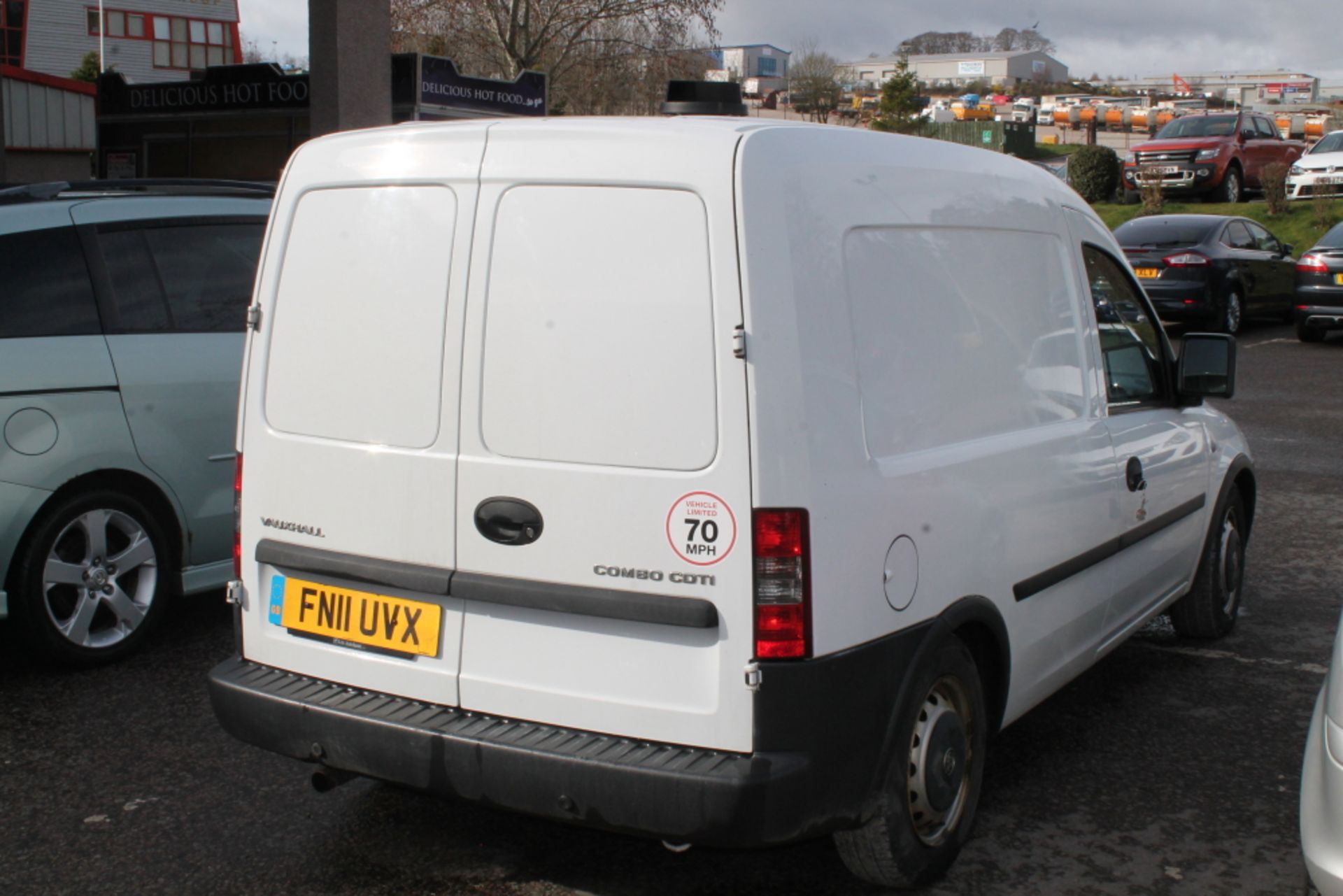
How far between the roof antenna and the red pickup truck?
26.0 meters

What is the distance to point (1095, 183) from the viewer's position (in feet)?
109

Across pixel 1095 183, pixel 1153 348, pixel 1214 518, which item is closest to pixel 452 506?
pixel 1153 348

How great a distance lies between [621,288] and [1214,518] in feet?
11.3

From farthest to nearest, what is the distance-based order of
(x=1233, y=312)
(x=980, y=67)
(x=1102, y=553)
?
(x=980, y=67), (x=1233, y=312), (x=1102, y=553)

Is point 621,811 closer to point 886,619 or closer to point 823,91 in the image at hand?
point 886,619

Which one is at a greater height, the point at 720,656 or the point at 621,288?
the point at 621,288

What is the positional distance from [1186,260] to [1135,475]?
1412 cm

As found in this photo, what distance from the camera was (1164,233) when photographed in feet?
60.1

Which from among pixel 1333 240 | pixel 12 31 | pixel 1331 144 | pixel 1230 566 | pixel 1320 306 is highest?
pixel 12 31

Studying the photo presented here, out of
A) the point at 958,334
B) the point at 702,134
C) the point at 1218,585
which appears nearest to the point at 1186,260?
the point at 1218,585

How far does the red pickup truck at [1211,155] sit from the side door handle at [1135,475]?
1000 inches

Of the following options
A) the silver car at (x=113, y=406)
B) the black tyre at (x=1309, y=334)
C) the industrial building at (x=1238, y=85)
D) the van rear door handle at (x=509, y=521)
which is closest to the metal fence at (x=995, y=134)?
the black tyre at (x=1309, y=334)

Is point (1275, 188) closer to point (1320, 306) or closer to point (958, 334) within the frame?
point (1320, 306)

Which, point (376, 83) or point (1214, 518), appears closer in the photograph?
point (1214, 518)
